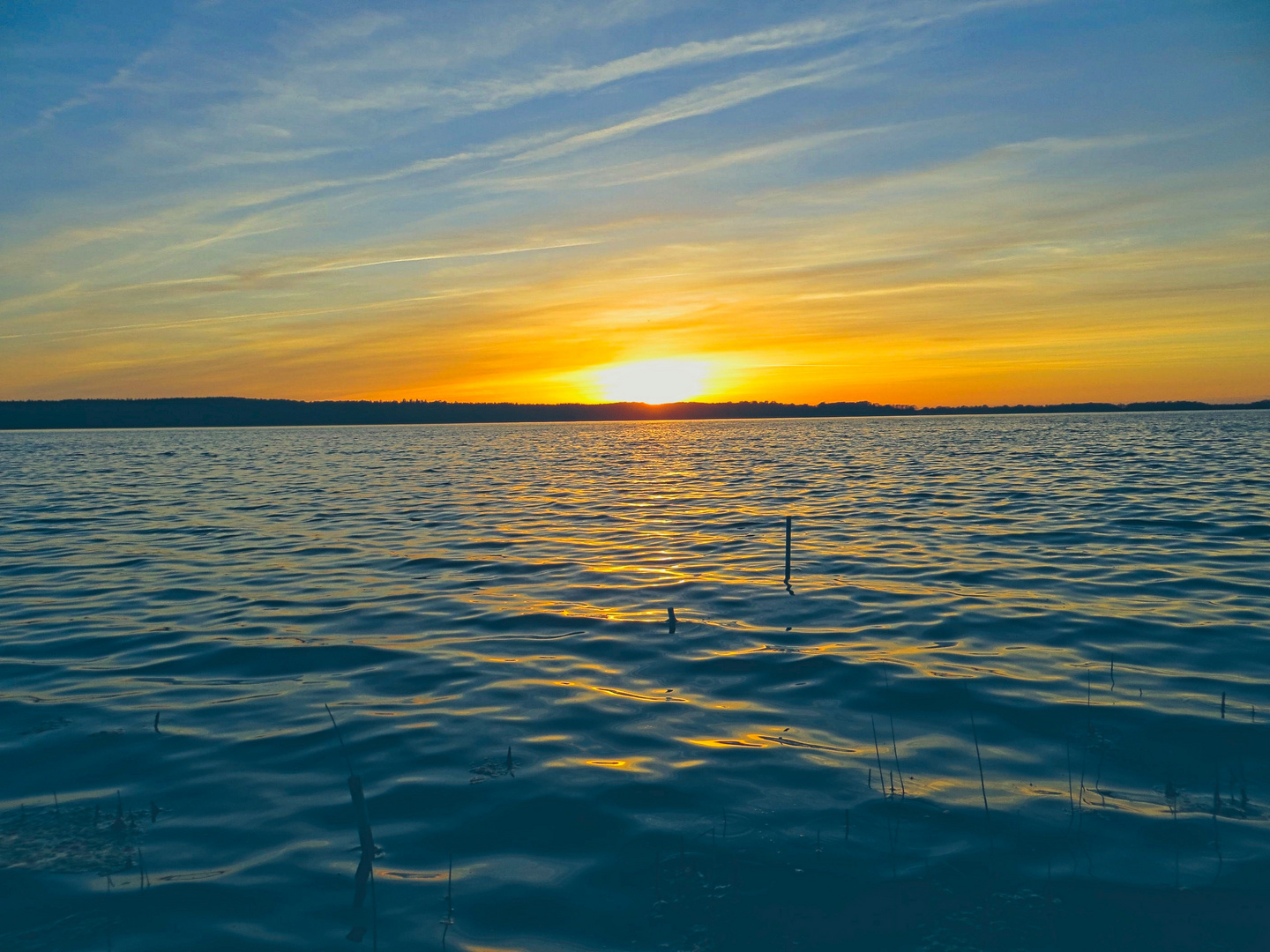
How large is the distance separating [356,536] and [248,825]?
15.7 meters

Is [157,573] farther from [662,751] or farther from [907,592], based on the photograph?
[907,592]

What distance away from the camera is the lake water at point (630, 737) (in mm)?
5305

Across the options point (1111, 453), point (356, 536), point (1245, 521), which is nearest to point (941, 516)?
point (1245, 521)

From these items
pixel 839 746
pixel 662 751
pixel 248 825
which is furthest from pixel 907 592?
pixel 248 825

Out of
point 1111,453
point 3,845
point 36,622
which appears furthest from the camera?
point 1111,453

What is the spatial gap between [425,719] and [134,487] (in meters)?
33.9

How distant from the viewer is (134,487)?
35.9 meters

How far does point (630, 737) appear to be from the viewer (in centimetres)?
809

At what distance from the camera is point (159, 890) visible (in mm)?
5438

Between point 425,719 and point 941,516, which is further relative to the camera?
point 941,516

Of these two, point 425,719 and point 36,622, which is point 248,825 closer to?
point 425,719

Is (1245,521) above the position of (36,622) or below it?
above

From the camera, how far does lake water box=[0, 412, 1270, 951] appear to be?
530 cm

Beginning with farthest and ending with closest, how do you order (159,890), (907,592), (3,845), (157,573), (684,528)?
(684,528) < (157,573) < (907,592) < (3,845) < (159,890)
